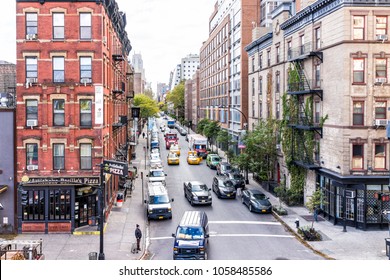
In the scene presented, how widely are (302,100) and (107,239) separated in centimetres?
1669

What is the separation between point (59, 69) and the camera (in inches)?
1039

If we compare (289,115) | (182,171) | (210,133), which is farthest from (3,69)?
(210,133)

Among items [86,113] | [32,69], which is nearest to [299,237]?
[86,113]

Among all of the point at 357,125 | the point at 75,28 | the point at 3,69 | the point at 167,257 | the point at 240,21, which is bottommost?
the point at 167,257

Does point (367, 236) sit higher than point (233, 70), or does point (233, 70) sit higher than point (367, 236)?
point (233, 70)

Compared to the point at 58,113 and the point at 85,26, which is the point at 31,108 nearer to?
the point at 58,113

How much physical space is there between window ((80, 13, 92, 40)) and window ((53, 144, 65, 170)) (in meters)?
6.05

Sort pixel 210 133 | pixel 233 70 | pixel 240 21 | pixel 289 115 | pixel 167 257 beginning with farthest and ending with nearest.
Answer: pixel 210 133 < pixel 233 70 < pixel 240 21 < pixel 289 115 < pixel 167 257

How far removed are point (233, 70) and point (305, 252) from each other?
39.8 metres

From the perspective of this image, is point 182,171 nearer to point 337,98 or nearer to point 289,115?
point 289,115

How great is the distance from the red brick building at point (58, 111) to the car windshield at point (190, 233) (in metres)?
7.69

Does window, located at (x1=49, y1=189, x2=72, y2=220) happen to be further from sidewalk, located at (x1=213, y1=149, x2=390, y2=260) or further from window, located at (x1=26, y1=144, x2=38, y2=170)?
sidewalk, located at (x1=213, y1=149, x2=390, y2=260)

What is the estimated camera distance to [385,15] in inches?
1030

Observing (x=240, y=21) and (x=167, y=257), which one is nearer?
(x=167, y=257)
